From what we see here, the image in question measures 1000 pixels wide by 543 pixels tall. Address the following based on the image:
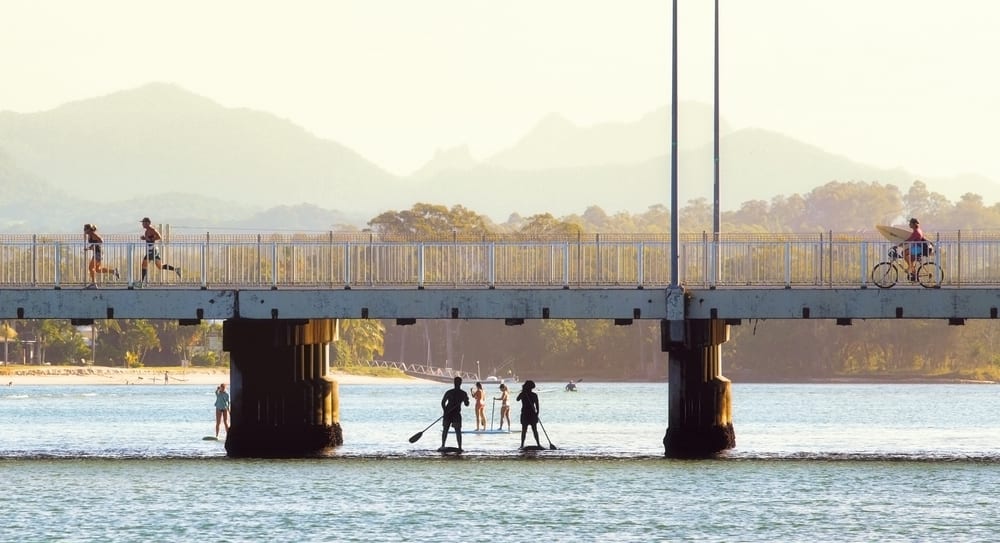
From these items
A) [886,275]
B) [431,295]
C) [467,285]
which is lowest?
[431,295]

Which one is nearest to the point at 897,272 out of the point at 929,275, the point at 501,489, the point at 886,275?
the point at 886,275

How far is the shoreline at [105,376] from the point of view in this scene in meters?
167

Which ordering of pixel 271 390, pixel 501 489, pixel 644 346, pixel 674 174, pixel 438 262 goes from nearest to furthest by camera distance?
pixel 501 489, pixel 674 174, pixel 271 390, pixel 438 262, pixel 644 346

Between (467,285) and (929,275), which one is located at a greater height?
(929,275)

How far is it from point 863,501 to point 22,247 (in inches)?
934

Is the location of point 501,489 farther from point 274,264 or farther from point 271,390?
point 274,264

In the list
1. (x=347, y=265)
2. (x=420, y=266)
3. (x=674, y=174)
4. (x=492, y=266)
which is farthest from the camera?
(x=347, y=265)

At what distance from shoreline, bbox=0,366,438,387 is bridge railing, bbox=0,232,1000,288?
363 feet

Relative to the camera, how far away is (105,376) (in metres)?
170

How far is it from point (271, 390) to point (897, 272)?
52.7ft

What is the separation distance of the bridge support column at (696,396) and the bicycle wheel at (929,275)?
529 cm

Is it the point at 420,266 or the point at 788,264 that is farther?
the point at 420,266

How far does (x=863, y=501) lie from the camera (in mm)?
42375

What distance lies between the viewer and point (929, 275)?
2000 inches
